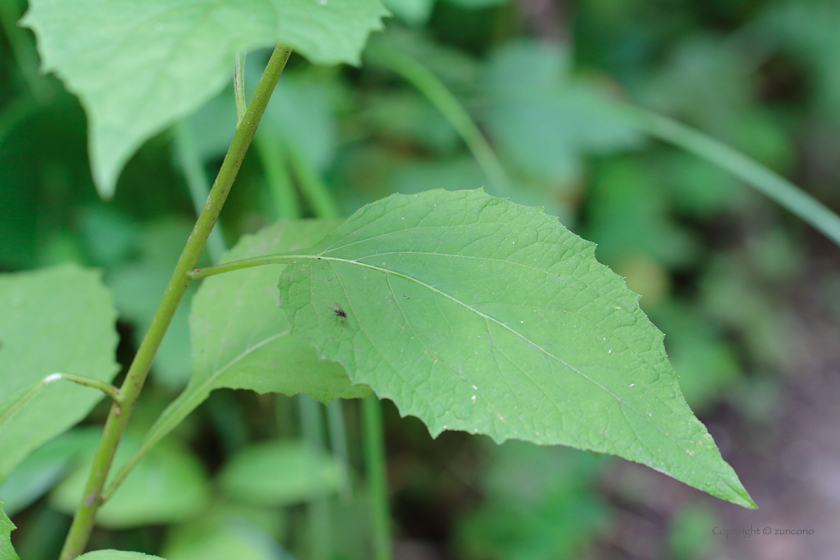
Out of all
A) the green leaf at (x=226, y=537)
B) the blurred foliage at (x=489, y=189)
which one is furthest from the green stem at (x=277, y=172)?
the green leaf at (x=226, y=537)

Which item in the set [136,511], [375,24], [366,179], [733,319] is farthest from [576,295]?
[733,319]

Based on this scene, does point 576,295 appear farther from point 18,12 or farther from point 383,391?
point 18,12

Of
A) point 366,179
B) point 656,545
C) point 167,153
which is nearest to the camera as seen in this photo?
point 167,153

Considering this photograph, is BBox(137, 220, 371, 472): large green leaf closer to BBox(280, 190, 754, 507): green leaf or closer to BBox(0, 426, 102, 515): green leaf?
BBox(280, 190, 754, 507): green leaf

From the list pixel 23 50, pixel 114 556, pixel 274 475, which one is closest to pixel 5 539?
pixel 114 556

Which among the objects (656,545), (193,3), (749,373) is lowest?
(656,545)

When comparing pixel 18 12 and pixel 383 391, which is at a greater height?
pixel 383 391

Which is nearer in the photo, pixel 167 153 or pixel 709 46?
pixel 167 153
